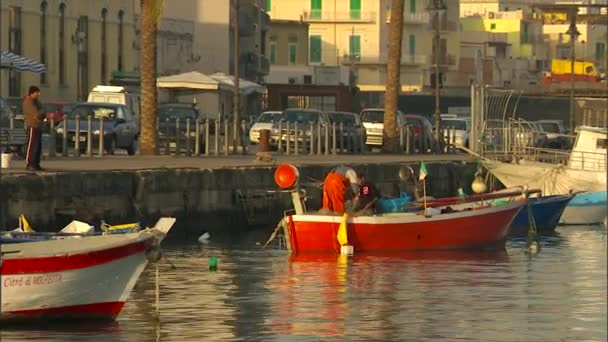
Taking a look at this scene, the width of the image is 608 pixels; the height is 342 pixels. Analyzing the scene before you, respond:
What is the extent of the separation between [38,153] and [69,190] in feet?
3.06

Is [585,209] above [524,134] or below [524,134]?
below

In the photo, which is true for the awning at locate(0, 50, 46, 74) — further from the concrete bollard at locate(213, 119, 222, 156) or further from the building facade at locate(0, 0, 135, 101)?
the building facade at locate(0, 0, 135, 101)

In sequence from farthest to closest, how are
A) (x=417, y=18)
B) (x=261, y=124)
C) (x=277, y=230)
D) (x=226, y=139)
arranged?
(x=417, y=18), (x=261, y=124), (x=226, y=139), (x=277, y=230)

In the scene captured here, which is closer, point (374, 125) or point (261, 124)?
point (261, 124)

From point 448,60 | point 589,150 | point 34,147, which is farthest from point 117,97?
point 448,60

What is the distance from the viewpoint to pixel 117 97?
54656 mm

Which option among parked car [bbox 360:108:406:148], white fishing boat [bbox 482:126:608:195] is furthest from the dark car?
white fishing boat [bbox 482:126:608:195]

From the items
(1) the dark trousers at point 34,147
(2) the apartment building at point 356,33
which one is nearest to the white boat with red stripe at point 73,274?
(1) the dark trousers at point 34,147

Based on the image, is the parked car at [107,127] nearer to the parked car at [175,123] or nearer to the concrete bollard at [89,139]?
the parked car at [175,123]

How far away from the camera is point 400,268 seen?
3228 cm

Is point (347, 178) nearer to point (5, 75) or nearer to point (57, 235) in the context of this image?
point (57, 235)

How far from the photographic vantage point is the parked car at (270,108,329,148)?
54.6 m

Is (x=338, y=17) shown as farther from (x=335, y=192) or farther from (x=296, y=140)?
(x=335, y=192)

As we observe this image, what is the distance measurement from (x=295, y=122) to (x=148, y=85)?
39.1 ft
